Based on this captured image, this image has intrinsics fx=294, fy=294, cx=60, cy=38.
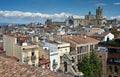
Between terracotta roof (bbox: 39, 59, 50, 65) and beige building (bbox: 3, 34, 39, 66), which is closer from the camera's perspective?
beige building (bbox: 3, 34, 39, 66)

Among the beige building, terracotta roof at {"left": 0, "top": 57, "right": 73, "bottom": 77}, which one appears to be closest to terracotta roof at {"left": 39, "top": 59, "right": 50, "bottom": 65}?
the beige building

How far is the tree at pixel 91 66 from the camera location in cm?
4256

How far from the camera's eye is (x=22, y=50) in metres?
38.3

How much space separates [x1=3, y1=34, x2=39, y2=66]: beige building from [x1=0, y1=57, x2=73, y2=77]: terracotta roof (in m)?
28.1

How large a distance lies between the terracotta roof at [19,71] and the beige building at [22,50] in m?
28.1

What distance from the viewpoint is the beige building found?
3853 cm

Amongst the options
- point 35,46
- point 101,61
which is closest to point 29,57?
point 35,46

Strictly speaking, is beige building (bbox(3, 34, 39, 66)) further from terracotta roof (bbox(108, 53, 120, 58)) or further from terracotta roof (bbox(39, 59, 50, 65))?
terracotta roof (bbox(108, 53, 120, 58))

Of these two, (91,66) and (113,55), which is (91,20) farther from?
(91,66)

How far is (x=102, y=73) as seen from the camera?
45156 mm

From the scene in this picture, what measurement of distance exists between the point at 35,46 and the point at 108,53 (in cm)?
1194

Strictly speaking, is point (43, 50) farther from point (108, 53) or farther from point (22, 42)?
point (108, 53)

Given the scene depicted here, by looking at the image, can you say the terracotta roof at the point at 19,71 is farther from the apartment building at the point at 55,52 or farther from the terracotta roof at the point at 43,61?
the apartment building at the point at 55,52

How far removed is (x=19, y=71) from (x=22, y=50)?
29.1m
